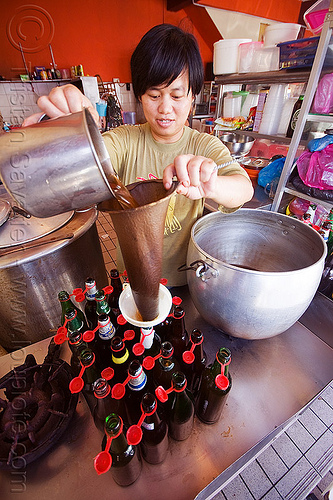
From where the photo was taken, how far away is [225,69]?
77.5 inches

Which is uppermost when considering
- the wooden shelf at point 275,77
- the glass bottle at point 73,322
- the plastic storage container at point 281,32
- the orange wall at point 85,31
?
the orange wall at point 85,31

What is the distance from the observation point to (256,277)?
2.27ft

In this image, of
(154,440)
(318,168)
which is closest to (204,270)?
(154,440)

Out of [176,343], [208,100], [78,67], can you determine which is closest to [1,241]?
[176,343]

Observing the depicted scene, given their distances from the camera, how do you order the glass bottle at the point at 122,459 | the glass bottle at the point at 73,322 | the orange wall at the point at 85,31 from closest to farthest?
the glass bottle at the point at 122,459 < the glass bottle at the point at 73,322 < the orange wall at the point at 85,31

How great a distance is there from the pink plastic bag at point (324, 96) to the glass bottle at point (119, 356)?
69.1 inches

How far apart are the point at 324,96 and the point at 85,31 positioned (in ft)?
20.9

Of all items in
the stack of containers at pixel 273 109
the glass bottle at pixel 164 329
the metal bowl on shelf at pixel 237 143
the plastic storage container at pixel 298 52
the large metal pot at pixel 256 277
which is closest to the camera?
the large metal pot at pixel 256 277

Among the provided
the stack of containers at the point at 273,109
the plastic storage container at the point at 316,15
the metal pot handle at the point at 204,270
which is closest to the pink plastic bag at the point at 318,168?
the stack of containers at the point at 273,109

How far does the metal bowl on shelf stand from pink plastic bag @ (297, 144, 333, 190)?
0.71 m

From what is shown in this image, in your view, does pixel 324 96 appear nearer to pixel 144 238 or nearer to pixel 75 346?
pixel 144 238

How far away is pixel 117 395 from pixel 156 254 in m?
0.38

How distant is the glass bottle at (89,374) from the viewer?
0.66 metres

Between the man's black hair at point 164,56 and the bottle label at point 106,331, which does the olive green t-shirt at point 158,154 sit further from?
the bottle label at point 106,331
